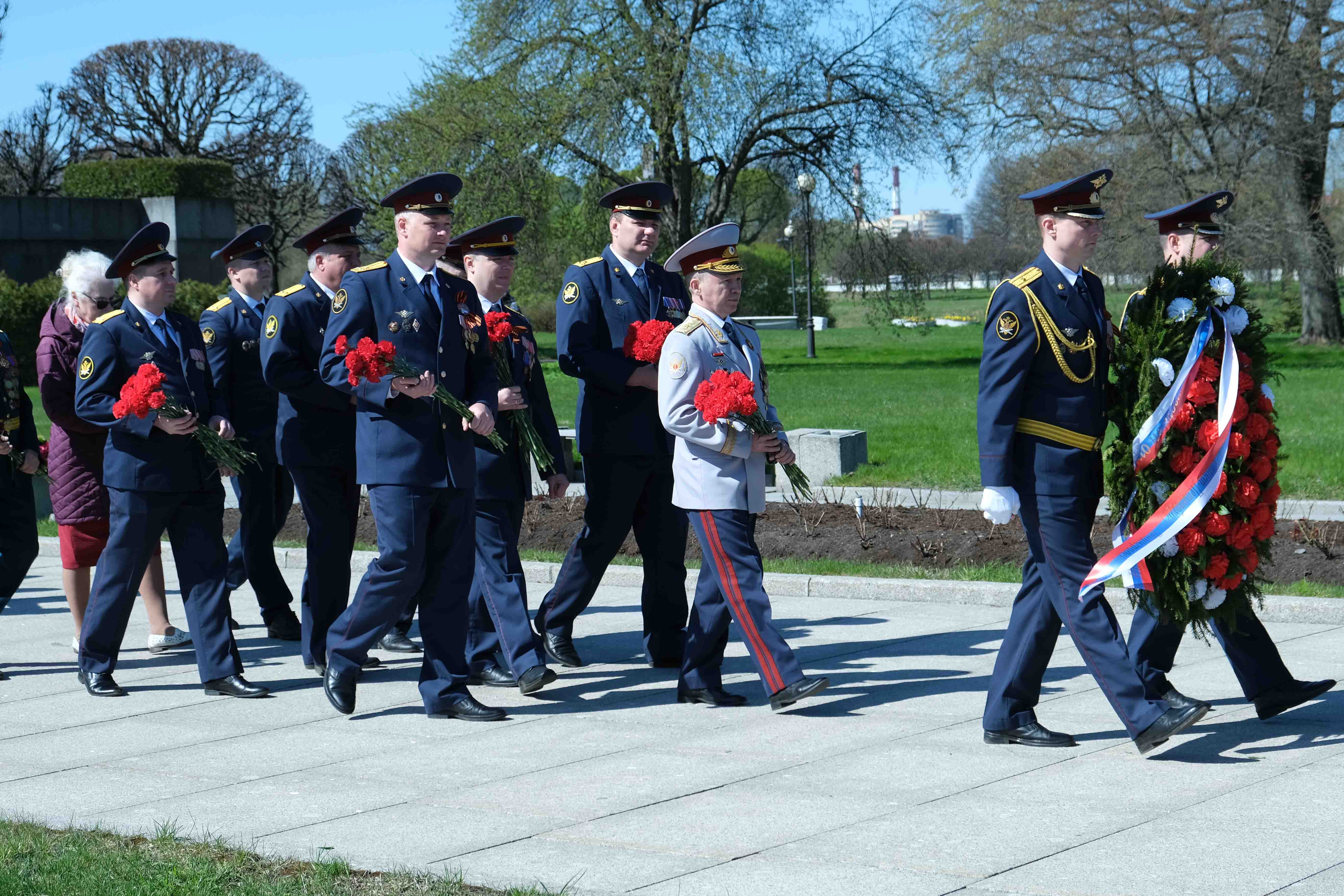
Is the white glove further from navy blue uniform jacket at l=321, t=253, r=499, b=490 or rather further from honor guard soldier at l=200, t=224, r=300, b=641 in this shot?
honor guard soldier at l=200, t=224, r=300, b=641

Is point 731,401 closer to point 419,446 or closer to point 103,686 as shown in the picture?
point 419,446

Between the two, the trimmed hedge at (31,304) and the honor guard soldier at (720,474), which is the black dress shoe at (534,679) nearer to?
the honor guard soldier at (720,474)

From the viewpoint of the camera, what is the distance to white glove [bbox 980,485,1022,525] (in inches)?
215

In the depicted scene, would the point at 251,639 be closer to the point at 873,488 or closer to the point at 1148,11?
the point at 873,488

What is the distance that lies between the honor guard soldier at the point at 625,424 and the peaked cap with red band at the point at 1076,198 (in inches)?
81.8

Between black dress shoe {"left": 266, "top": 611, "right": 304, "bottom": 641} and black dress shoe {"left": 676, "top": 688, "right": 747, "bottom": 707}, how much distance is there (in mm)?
2680

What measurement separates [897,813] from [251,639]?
468 cm

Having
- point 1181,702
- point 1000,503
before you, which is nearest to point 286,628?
point 1000,503

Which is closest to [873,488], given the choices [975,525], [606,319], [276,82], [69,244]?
[975,525]

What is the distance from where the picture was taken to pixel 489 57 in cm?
3139

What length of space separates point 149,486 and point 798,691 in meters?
2.93

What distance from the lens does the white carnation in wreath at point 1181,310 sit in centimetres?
564

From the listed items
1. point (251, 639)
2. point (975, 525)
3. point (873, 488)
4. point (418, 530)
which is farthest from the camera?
point (873, 488)

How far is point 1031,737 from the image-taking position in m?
5.76
